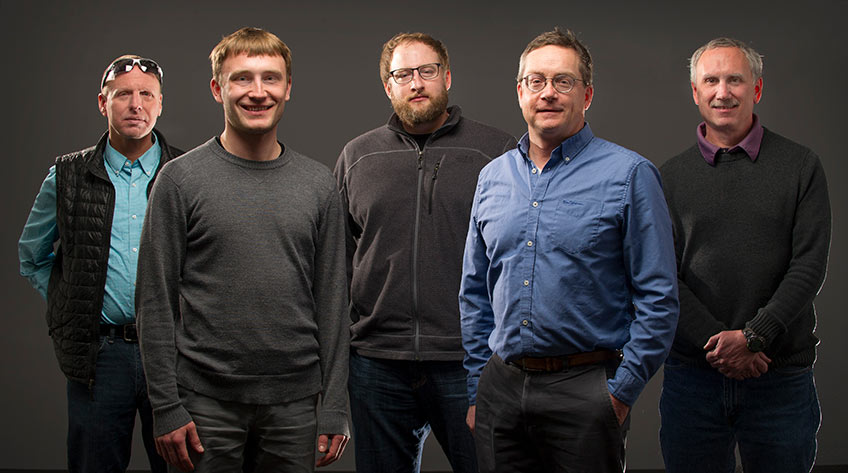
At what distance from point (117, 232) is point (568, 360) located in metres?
1.57

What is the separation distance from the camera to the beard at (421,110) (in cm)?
263

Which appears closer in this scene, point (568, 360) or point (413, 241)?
point (568, 360)

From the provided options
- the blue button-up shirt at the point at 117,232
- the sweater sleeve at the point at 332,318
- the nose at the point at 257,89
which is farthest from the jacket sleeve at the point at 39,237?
the sweater sleeve at the point at 332,318

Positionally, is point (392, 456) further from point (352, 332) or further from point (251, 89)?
point (251, 89)

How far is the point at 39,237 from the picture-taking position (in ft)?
9.15

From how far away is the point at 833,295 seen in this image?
461 cm

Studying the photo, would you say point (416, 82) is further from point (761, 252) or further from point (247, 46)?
point (761, 252)

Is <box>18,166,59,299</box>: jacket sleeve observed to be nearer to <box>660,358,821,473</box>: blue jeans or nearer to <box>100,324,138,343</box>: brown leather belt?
<box>100,324,138,343</box>: brown leather belt

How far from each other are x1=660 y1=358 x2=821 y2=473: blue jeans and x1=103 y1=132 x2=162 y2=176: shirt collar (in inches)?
75.1

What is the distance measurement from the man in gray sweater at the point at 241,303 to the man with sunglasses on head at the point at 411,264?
0.38 metres

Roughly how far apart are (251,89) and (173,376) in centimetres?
79

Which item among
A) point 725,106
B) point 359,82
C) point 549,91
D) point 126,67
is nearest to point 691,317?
point 725,106

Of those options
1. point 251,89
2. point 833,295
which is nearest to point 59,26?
point 251,89

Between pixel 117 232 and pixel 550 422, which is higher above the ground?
pixel 117 232
